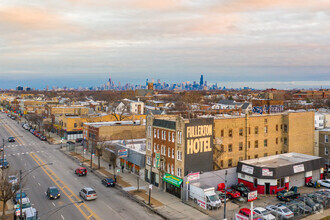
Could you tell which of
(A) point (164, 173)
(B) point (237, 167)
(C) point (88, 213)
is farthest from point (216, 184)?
(C) point (88, 213)

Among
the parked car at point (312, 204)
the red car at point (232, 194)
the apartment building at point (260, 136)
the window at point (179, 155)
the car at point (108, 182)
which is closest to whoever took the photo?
the parked car at point (312, 204)

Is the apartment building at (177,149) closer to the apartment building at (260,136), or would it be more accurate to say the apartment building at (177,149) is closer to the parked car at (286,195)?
the apartment building at (260,136)

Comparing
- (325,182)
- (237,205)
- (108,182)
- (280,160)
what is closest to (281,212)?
(237,205)

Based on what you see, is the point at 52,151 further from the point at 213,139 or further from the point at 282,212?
the point at 282,212

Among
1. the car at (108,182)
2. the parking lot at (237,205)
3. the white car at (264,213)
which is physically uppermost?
the white car at (264,213)

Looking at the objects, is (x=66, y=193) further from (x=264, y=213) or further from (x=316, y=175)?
(x=316, y=175)

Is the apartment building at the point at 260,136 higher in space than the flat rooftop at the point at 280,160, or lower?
higher

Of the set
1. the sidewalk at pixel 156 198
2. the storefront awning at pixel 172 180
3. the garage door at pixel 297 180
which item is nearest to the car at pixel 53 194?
the sidewalk at pixel 156 198
